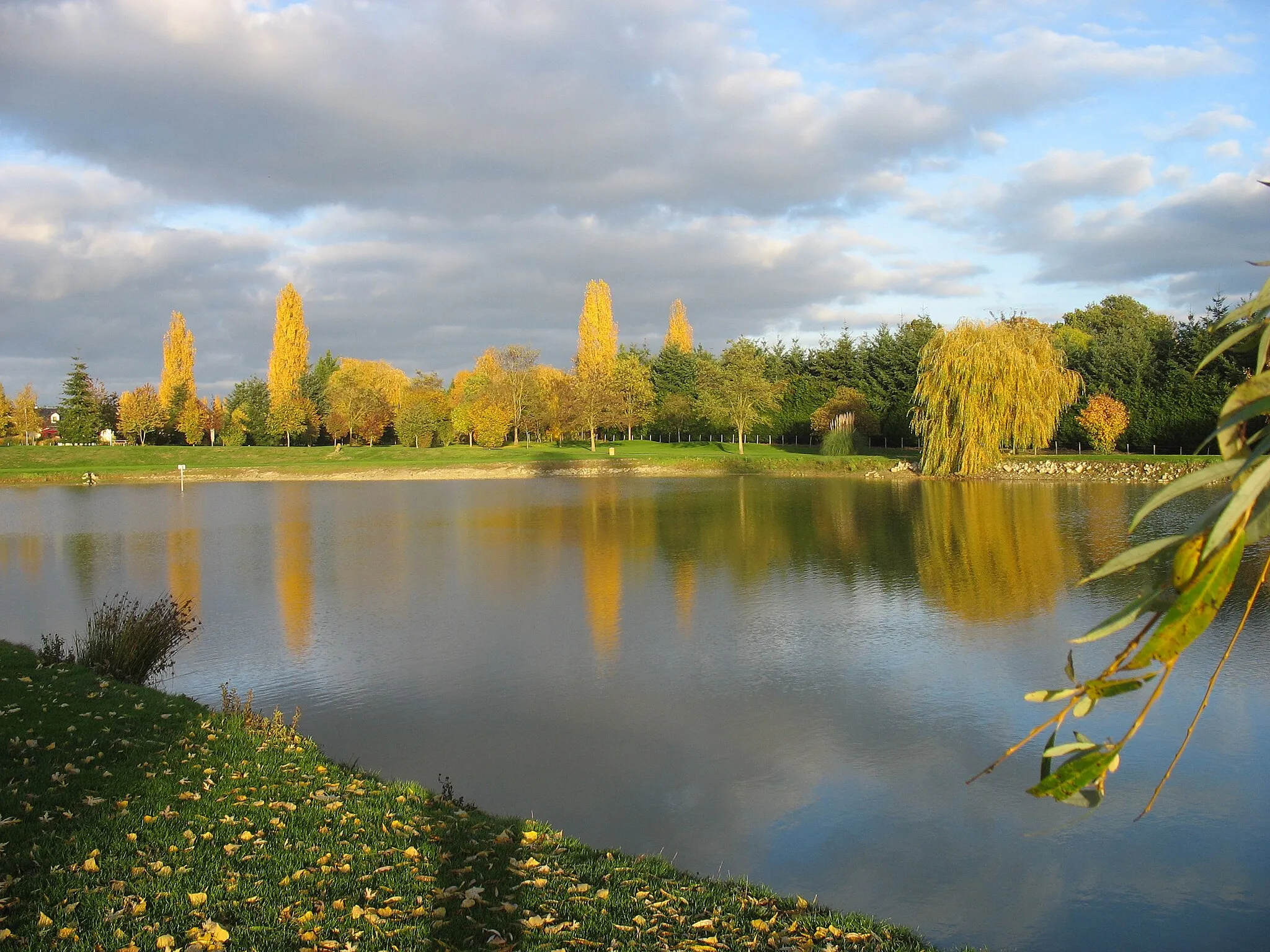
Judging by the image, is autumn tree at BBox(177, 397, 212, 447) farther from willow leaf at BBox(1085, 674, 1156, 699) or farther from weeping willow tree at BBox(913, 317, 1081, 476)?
willow leaf at BBox(1085, 674, 1156, 699)

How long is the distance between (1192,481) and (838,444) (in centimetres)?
4463

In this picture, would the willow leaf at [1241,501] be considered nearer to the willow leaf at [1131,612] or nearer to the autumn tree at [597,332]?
the willow leaf at [1131,612]

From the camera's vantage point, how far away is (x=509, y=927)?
13.6 feet

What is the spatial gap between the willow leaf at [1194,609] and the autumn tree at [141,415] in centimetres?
7179

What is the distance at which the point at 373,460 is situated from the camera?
53188 mm

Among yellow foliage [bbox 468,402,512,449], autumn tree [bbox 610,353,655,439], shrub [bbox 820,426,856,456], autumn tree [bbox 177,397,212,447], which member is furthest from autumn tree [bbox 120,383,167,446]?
shrub [bbox 820,426,856,456]

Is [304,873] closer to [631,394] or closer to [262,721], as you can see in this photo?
[262,721]

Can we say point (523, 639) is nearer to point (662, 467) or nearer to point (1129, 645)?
point (1129, 645)

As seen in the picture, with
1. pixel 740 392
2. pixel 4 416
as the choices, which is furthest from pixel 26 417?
pixel 740 392

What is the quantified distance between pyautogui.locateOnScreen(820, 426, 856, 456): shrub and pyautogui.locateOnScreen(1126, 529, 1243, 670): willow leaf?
4432cm

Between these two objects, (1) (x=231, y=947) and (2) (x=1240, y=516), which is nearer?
(2) (x=1240, y=516)

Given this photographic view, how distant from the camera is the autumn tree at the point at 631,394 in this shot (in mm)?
60625

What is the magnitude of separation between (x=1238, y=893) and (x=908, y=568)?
430 inches

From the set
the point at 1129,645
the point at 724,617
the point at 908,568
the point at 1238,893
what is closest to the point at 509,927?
the point at 1129,645
